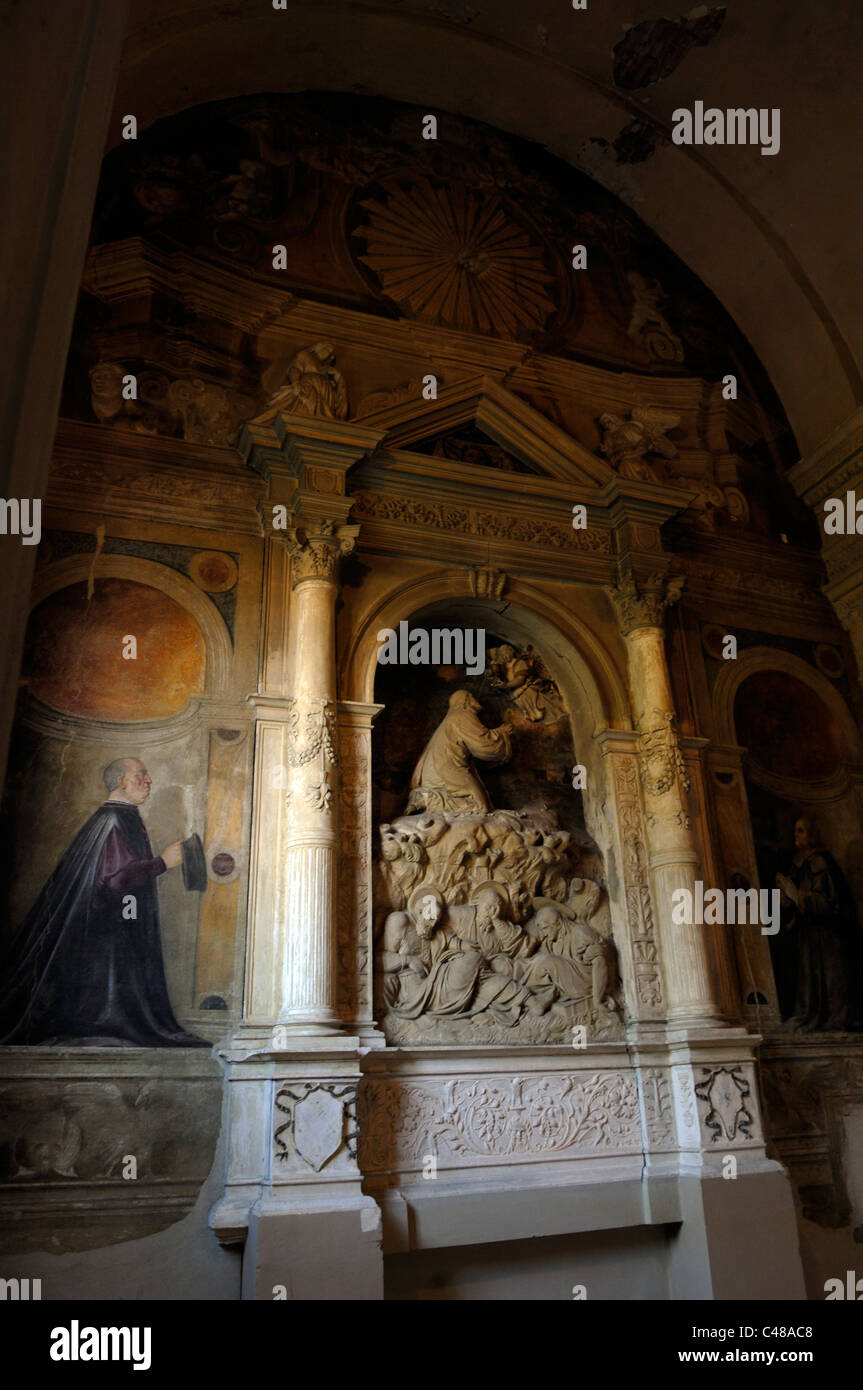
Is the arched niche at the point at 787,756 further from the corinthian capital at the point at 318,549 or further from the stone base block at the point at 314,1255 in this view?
the stone base block at the point at 314,1255

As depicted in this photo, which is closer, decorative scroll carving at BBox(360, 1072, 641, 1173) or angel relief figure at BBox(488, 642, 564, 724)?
decorative scroll carving at BBox(360, 1072, 641, 1173)

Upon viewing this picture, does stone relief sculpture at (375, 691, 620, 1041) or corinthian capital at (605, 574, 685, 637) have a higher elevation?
corinthian capital at (605, 574, 685, 637)

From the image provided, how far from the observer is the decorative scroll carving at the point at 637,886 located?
6926 mm

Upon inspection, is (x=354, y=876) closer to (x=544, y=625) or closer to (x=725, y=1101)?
(x=544, y=625)

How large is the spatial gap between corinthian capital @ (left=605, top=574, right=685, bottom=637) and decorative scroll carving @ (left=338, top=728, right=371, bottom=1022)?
98.6 inches

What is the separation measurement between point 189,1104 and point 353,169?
309 inches

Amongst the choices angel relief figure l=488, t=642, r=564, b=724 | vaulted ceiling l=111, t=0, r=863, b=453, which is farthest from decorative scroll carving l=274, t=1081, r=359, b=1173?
vaulted ceiling l=111, t=0, r=863, b=453

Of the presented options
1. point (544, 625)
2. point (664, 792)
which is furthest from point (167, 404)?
point (664, 792)

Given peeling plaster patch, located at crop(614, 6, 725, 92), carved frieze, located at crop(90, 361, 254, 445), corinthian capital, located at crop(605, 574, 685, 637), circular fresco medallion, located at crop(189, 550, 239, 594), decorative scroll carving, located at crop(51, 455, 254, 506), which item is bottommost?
circular fresco medallion, located at crop(189, 550, 239, 594)

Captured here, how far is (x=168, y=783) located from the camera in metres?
6.25

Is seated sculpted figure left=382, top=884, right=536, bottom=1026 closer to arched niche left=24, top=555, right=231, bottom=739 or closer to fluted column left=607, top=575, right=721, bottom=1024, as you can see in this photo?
fluted column left=607, top=575, right=721, bottom=1024

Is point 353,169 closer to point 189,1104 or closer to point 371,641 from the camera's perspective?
point 371,641

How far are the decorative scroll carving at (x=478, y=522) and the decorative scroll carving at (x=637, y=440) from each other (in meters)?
0.63

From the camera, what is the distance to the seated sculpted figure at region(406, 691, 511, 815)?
719cm
